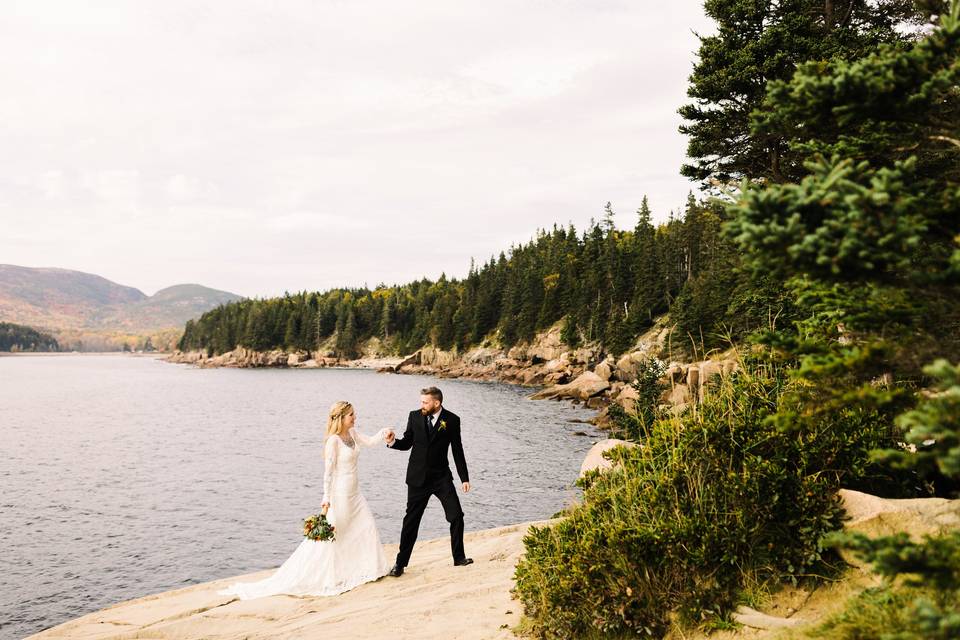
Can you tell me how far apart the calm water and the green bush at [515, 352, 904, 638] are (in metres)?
2.38

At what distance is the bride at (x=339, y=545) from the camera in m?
9.12

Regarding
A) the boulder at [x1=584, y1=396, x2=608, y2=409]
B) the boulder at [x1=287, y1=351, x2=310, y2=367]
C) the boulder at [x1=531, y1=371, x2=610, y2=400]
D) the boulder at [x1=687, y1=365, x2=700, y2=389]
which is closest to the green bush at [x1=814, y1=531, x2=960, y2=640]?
the boulder at [x1=687, y1=365, x2=700, y2=389]

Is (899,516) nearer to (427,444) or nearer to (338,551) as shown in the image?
(427,444)

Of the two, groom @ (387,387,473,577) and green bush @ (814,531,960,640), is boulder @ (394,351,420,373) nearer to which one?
groom @ (387,387,473,577)

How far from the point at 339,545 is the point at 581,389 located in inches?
1785

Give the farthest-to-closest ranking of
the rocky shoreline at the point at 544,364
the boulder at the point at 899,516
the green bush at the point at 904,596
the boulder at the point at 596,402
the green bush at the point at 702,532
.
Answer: the rocky shoreline at the point at 544,364 → the boulder at the point at 596,402 → the green bush at the point at 702,532 → the boulder at the point at 899,516 → the green bush at the point at 904,596

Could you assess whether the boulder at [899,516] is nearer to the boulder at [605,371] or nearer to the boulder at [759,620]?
Answer: the boulder at [759,620]

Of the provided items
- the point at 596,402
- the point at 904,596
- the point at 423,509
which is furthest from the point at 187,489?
the point at 596,402

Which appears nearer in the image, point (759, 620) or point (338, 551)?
point (759, 620)

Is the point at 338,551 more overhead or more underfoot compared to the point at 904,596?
more underfoot

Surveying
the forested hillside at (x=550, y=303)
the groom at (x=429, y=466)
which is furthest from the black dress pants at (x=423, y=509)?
the forested hillside at (x=550, y=303)

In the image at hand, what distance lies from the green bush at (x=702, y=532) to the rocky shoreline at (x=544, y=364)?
1.12m

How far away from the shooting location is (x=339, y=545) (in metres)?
9.26

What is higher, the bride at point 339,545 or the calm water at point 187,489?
the bride at point 339,545
